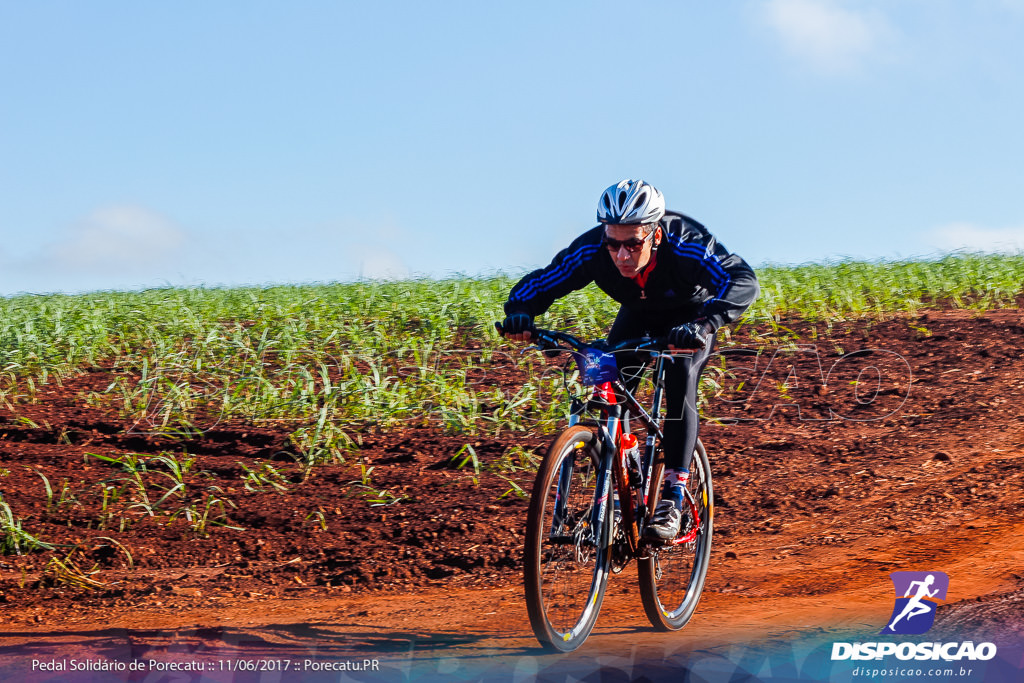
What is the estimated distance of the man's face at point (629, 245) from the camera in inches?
171

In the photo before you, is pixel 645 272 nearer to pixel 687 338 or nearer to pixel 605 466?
pixel 687 338

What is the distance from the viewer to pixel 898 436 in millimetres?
8703

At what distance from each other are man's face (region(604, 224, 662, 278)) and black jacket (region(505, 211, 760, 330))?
4.6 inches

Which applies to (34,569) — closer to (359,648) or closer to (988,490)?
(359,648)

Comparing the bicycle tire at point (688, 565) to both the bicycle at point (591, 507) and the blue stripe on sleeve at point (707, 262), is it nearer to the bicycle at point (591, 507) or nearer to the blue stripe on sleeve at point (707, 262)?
the bicycle at point (591, 507)

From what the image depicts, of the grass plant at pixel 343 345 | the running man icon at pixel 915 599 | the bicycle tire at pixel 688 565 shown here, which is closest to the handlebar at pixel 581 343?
the bicycle tire at pixel 688 565

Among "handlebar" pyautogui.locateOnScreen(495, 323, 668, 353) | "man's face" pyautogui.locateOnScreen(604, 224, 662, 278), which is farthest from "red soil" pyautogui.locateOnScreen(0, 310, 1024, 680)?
"man's face" pyautogui.locateOnScreen(604, 224, 662, 278)

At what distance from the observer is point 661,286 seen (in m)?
4.77

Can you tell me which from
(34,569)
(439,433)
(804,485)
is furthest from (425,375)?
(34,569)

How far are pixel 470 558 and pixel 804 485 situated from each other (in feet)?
9.55

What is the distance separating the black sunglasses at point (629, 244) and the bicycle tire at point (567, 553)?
2.88 feet

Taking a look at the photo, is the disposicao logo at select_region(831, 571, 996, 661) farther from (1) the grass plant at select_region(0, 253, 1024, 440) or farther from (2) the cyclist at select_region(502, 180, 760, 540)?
(1) the grass plant at select_region(0, 253, 1024, 440)

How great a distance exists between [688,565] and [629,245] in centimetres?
181

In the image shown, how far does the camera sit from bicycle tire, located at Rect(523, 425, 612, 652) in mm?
3873
